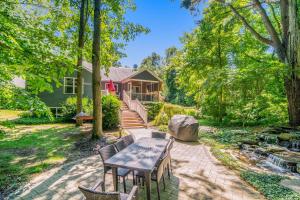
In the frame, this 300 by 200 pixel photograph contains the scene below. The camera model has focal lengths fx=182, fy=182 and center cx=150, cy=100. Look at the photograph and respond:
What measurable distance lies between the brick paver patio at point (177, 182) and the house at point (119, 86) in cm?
1078

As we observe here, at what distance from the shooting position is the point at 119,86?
24.4m

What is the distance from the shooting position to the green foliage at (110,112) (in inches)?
453

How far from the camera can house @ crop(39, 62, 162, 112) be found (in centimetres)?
1680

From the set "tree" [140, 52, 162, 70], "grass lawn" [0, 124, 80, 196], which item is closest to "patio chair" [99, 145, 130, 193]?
"grass lawn" [0, 124, 80, 196]

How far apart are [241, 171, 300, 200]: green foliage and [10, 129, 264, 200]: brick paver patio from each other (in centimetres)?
21

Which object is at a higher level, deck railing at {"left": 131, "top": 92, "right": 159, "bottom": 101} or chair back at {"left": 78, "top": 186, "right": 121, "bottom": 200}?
deck railing at {"left": 131, "top": 92, "right": 159, "bottom": 101}

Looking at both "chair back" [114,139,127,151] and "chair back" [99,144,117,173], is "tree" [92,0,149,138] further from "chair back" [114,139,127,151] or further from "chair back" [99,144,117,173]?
"chair back" [99,144,117,173]

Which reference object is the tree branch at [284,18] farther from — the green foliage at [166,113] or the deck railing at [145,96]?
the deck railing at [145,96]

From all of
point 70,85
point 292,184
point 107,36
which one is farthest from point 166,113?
point 292,184

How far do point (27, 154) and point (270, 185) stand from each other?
8079 millimetres

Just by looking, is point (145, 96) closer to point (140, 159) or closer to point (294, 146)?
point (294, 146)

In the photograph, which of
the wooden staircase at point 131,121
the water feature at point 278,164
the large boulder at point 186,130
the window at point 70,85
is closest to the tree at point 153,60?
the window at point 70,85

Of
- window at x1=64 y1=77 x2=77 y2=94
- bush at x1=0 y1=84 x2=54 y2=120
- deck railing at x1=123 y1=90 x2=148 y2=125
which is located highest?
window at x1=64 y1=77 x2=77 y2=94

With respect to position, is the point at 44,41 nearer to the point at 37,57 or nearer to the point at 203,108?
the point at 37,57
